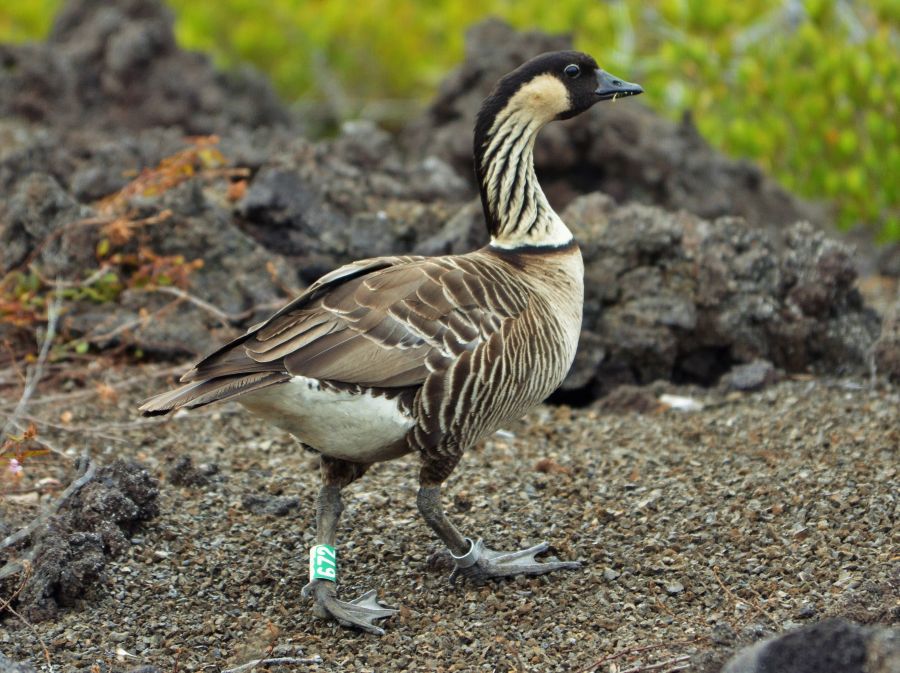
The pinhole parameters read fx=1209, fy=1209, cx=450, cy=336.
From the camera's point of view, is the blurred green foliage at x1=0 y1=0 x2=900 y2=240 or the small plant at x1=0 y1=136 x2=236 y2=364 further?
the blurred green foliage at x1=0 y1=0 x2=900 y2=240

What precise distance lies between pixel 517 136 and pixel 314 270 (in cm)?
282

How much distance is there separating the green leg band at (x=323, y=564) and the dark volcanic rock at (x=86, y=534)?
95cm

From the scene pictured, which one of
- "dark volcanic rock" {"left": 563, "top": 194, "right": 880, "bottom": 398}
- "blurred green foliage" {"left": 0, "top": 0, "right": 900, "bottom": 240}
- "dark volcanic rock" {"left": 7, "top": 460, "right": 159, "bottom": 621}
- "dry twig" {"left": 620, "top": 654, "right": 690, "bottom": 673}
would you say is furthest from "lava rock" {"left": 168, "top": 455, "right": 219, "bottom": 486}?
"blurred green foliage" {"left": 0, "top": 0, "right": 900, "bottom": 240}

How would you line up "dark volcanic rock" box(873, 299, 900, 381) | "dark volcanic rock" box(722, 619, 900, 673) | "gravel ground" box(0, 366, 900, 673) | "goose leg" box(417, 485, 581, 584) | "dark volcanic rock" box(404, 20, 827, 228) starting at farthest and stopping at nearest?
"dark volcanic rock" box(404, 20, 827, 228)
"dark volcanic rock" box(873, 299, 900, 381)
"goose leg" box(417, 485, 581, 584)
"gravel ground" box(0, 366, 900, 673)
"dark volcanic rock" box(722, 619, 900, 673)

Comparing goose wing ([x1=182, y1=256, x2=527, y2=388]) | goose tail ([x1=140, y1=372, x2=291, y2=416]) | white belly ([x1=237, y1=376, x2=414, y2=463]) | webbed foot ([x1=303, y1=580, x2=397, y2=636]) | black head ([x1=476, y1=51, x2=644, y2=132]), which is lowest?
webbed foot ([x1=303, y1=580, x2=397, y2=636])

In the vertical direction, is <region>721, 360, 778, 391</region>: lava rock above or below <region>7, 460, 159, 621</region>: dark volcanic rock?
above

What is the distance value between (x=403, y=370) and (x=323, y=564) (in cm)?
94

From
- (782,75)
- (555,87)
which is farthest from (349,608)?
(782,75)

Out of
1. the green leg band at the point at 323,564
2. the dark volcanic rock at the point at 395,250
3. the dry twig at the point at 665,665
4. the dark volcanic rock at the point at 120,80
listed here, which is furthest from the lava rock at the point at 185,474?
the dark volcanic rock at the point at 120,80

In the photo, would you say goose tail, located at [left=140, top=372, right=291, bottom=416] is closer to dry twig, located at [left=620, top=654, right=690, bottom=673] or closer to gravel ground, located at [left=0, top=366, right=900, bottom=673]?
gravel ground, located at [left=0, top=366, right=900, bottom=673]

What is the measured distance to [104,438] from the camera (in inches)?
279

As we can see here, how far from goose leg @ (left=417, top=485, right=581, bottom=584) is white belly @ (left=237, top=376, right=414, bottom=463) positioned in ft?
1.12

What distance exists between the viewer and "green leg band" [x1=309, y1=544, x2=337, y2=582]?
536cm

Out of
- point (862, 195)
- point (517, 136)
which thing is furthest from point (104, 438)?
point (862, 195)
